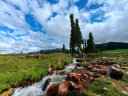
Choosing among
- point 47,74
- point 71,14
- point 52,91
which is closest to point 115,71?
point 52,91

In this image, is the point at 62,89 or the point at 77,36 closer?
the point at 62,89

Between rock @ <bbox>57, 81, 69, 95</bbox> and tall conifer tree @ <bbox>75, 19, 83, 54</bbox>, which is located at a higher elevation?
tall conifer tree @ <bbox>75, 19, 83, 54</bbox>

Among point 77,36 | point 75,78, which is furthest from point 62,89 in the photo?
point 77,36

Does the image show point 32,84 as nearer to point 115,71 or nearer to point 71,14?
point 115,71

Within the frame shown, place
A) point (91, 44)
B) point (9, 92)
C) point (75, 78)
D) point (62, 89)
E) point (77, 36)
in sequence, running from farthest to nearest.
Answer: point (91, 44)
point (77, 36)
point (75, 78)
point (9, 92)
point (62, 89)

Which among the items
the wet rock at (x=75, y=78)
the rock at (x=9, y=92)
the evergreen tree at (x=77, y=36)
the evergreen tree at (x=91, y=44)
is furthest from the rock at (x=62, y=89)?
the evergreen tree at (x=91, y=44)

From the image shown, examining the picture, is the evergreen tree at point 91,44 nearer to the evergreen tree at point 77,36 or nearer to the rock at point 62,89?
the evergreen tree at point 77,36

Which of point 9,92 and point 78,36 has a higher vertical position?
point 78,36

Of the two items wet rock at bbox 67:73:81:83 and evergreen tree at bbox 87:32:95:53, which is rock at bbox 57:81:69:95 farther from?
evergreen tree at bbox 87:32:95:53

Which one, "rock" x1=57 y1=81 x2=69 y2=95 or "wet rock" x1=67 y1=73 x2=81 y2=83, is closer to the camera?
"rock" x1=57 y1=81 x2=69 y2=95

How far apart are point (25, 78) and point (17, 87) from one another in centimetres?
130

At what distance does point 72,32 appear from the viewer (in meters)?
42.3

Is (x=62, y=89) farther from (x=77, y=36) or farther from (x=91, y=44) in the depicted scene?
(x=91, y=44)

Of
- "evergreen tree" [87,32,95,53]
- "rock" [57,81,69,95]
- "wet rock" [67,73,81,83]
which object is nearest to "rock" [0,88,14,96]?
"rock" [57,81,69,95]
